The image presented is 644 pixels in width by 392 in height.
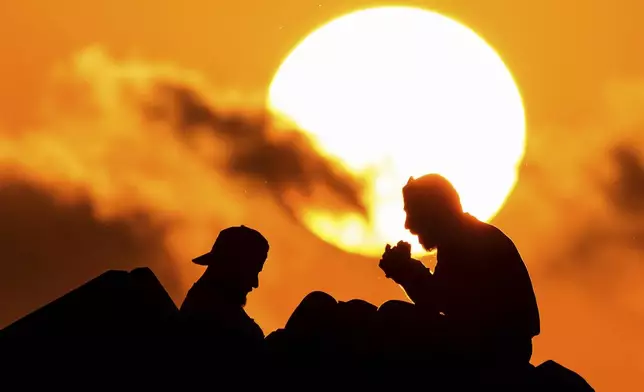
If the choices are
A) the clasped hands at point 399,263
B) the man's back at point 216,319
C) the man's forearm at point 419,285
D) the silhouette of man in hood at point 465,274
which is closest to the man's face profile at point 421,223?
the silhouette of man in hood at point 465,274

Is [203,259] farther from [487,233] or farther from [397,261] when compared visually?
[487,233]

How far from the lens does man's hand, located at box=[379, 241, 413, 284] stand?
15.9 m

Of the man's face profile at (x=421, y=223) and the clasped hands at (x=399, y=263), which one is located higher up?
the man's face profile at (x=421, y=223)

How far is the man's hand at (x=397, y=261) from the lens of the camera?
15.9 meters

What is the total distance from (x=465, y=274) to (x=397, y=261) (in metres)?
1.02

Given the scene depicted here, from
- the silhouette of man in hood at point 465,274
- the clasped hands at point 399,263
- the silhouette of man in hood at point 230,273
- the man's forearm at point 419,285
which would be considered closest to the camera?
the silhouette of man in hood at point 465,274

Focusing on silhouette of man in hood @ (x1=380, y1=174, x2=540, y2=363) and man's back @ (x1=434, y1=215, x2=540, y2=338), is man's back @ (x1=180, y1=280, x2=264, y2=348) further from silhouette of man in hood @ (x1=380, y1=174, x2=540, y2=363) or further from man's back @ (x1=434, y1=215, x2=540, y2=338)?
man's back @ (x1=434, y1=215, x2=540, y2=338)

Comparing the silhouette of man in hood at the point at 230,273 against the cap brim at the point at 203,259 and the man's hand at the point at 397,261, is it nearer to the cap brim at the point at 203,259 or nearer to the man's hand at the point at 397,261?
Answer: the cap brim at the point at 203,259

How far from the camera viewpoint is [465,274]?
50.5 feet

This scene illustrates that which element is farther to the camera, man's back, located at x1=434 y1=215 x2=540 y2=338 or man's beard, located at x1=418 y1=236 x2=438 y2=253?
man's beard, located at x1=418 y1=236 x2=438 y2=253

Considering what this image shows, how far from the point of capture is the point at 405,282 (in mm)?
15742

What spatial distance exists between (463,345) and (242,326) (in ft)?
9.67

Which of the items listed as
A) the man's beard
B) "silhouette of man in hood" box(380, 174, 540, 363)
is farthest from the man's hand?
the man's beard

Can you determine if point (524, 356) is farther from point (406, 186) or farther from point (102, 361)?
point (102, 361)
